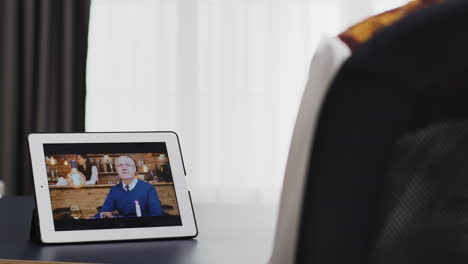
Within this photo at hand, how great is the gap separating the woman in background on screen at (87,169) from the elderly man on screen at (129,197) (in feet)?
0.11

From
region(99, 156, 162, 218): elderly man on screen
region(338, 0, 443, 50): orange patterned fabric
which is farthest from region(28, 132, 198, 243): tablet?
region(338, 0, 443, 50): orange patterned fabric

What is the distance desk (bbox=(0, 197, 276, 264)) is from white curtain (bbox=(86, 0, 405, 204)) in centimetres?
245

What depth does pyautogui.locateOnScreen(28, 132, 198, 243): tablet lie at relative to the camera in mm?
922

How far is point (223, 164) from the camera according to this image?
11.9ft

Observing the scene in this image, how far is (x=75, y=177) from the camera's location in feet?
3.18

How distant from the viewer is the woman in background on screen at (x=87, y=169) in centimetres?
97

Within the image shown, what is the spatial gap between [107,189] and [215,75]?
2679mm

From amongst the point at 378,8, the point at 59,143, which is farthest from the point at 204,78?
the point at 59,143

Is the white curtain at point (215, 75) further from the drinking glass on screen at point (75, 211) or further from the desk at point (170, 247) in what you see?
the drinking glass on screen at point (75, 211)

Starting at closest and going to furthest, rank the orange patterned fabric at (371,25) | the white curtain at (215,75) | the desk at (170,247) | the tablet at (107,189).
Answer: the orange patterned fabric at (371,25) < the desk at (170,247) < the tablet at (107,189) < the white curtain at (215,75)

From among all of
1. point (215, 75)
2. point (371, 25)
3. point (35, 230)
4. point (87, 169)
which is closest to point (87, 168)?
point (87, 169)

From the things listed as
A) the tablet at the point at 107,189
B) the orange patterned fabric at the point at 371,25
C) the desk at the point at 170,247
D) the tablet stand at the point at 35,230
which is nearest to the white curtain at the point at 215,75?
the desk at the point at 170,247

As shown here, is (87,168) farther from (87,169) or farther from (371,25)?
(371,25)

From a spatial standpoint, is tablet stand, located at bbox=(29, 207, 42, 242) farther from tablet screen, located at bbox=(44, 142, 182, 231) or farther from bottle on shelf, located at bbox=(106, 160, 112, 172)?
bottle on shelf, located at bbox=(106, 160, 112, 172)
